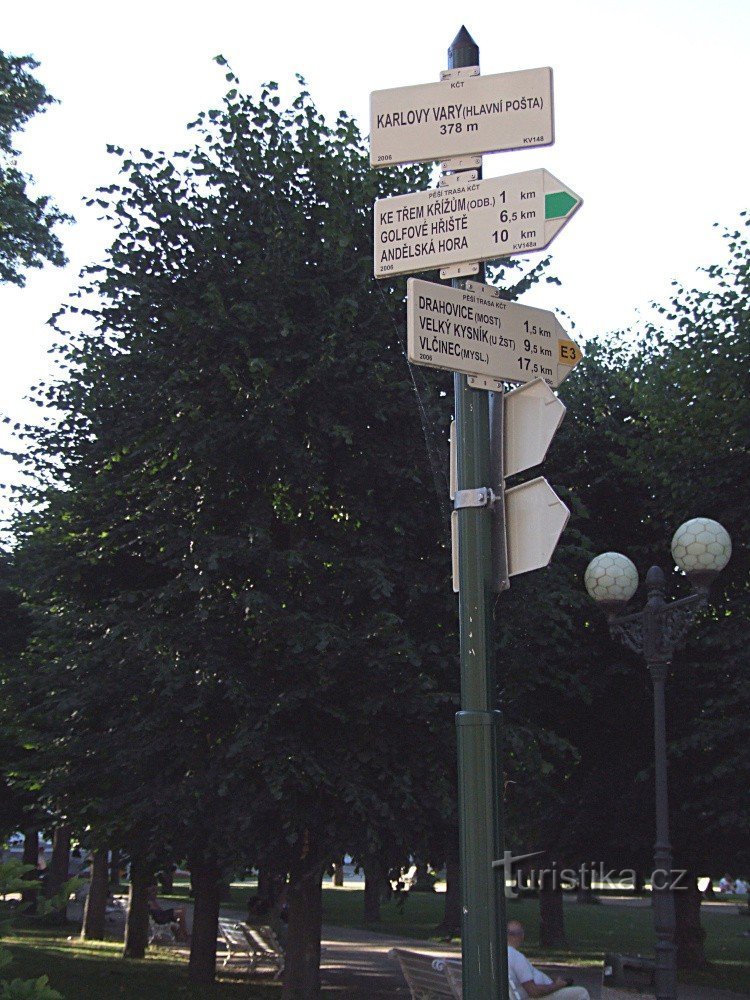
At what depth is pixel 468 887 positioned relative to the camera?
13.7 ft

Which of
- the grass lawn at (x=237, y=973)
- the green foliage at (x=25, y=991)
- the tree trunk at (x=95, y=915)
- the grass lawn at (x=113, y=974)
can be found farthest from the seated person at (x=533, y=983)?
the tree trunk at (x=95, y=915)

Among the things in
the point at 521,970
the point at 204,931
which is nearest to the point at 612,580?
the point at 521,970

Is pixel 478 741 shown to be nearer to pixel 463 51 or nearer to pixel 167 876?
pixel 463 51

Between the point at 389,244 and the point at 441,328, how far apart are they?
514 mm

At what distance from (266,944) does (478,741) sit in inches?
734

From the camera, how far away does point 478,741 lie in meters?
4.27

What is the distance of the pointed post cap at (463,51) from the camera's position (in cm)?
495

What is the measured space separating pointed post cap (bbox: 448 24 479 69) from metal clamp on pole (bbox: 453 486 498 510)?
1836mm

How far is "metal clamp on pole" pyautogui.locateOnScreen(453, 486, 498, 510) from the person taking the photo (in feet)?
14.9

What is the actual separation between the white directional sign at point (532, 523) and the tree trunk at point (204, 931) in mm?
16780

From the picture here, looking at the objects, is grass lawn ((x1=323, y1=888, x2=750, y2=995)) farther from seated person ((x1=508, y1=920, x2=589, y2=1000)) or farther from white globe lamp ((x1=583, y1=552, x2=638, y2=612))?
white globe lamp ((x1=583, y1=552, x2=638, y2=612))

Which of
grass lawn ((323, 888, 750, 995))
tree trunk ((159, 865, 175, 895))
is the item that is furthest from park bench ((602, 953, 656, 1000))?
grass lawn ((323, 888, 750, 995))

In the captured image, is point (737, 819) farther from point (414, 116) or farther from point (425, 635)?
point (414, 116)

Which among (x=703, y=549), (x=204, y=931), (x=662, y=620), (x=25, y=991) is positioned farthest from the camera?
(x=204, y=931)
